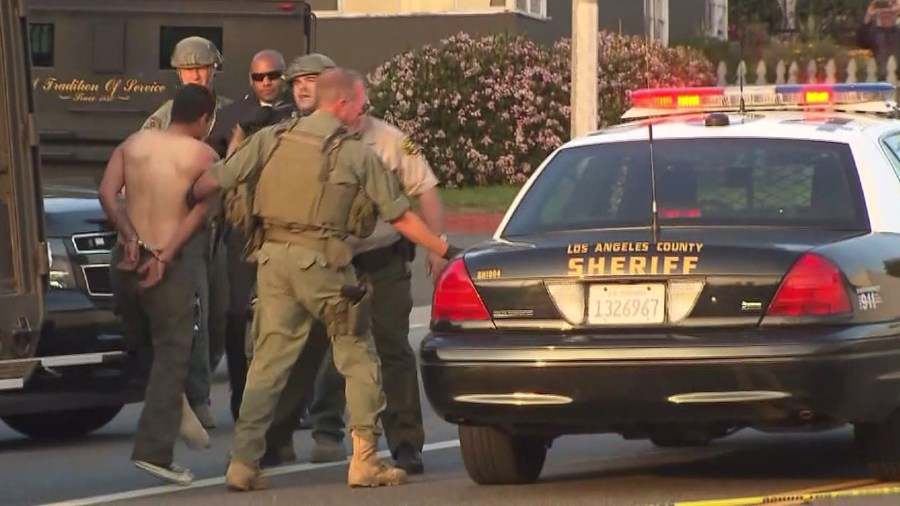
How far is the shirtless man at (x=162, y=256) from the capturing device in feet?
28.4

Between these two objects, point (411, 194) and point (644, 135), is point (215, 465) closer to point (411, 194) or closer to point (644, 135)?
point (411, 194)

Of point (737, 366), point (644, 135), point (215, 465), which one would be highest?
point (644, 135)

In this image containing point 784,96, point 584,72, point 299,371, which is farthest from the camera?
point 584,72

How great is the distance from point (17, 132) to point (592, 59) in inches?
416

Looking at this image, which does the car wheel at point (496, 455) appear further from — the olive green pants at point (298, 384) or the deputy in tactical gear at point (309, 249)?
the olive green pants at point (298, 384)

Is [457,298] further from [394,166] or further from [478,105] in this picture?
[478,105]

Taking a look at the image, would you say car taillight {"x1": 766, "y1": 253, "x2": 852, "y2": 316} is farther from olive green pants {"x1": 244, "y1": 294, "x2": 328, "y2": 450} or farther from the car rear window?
olive green pants {"x1": 244, "y1": 294, "x2": 328, "y2": 450}

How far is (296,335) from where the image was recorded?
27.6 feet

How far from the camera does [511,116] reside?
2448 cm

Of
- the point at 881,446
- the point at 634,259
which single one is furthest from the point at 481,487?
the point at 881,446

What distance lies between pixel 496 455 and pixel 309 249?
1.09m

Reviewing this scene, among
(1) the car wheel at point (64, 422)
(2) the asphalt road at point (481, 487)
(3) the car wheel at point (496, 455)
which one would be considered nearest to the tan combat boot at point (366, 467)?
(2) the asphalt road at point (481, 487)

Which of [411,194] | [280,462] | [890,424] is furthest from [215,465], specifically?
[890,424]

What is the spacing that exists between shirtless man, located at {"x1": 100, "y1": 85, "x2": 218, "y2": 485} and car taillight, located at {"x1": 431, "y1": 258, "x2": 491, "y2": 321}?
3.94ft
